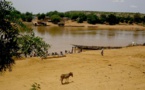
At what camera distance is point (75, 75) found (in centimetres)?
2341

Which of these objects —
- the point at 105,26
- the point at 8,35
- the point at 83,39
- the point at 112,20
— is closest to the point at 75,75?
the point at 8,35

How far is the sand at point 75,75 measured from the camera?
19.3 meters

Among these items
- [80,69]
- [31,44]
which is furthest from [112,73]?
[31,44]

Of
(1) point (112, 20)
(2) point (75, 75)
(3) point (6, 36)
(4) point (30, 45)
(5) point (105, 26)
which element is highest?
(3) point (6, 36)

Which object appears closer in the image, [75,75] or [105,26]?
[75,75]

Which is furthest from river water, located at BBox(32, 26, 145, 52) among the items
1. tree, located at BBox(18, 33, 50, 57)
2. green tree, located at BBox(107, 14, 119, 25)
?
green tree, located at BBox(107, 14, 119, 25)

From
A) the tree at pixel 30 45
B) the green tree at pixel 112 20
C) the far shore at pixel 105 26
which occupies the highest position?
the tree at pixel 30 45

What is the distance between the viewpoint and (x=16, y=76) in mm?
24438

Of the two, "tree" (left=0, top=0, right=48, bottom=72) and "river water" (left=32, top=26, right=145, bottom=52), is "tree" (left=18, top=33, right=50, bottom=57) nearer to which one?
"tree" (left=0, top=0, right=48, bottom=72)

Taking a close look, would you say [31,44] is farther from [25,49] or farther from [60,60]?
[60,60]

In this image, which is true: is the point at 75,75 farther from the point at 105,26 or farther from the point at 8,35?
the point at 105,26

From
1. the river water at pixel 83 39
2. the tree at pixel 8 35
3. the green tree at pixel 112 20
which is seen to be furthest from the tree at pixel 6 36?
the green tree at pixel 112 20

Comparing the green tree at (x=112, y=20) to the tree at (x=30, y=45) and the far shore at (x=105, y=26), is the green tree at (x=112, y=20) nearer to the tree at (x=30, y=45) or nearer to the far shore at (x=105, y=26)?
the far shore at (x=105, y=26)

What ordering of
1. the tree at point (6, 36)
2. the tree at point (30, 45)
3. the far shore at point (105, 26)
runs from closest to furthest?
the tree at point (6, 36) < the tree at point (30, 45) < the far shore at point (105, 26)
